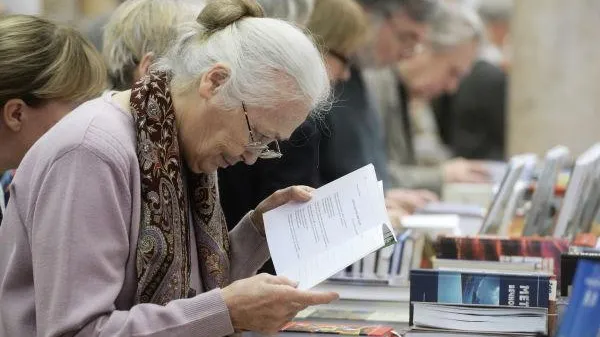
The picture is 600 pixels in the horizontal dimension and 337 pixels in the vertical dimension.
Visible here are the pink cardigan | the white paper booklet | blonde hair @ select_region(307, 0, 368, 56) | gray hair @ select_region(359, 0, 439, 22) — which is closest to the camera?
the pink cardigan

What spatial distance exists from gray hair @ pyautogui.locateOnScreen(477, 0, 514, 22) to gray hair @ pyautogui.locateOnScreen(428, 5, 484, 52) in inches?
237

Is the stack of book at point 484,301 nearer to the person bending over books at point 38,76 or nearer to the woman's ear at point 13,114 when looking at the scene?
the person bending over books at point 38,76

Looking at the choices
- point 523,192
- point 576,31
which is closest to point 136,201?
point 523,192

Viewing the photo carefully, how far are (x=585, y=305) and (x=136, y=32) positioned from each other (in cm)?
203

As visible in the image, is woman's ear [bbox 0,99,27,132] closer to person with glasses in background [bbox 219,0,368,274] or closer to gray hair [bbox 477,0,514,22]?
person with glasses in background [bbox 219,0,368,274]

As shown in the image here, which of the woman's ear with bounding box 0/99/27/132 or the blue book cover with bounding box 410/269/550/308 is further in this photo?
the woman's ear with bounding box 0/99/27/132

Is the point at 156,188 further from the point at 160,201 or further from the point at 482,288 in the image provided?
the point at 482,288

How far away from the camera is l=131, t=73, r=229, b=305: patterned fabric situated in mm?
2627

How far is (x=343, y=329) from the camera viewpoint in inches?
116

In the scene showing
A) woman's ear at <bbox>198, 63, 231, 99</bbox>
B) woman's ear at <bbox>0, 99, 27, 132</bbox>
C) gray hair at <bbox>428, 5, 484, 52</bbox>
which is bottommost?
woman's ear at <bbox>0, 99, 27, 132</bbox>

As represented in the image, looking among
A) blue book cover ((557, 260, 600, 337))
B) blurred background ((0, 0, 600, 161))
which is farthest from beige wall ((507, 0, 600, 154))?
blue book cover ((557, 260, 600, 337))

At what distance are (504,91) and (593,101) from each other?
252 cm

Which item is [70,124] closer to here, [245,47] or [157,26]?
[245,47]

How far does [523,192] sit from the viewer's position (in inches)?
174
